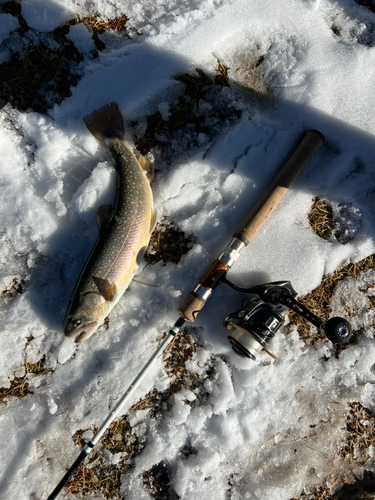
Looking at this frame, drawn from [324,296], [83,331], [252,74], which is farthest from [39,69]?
[324,296]

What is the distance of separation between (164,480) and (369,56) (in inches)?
153

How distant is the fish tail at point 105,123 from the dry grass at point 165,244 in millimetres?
798

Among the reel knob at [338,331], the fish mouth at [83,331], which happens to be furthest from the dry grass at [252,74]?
the fish mouth at [83,331]

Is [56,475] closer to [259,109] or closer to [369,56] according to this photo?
[259,109]

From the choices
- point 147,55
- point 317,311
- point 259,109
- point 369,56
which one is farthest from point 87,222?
point 369,56

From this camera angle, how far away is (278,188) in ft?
8.13

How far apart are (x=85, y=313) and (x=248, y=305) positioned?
1201mm

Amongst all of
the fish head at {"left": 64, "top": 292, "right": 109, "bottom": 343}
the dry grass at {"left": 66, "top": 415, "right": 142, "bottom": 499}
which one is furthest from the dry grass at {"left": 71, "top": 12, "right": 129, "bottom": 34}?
the dry grass at {"left": 66, "top": 415, "right": 142, "bottom": 499}

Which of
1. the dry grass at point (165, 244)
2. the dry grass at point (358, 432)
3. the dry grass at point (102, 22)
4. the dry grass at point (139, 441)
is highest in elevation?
the dry grass at point (102, 22)

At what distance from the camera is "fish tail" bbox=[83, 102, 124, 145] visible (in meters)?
2.61

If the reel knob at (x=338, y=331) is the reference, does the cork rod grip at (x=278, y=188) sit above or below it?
above

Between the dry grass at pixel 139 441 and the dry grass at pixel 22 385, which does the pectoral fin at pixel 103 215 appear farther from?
the dry grass at pixel 22 385

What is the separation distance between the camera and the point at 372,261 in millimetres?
2777

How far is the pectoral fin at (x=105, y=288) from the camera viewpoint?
7.85 feet
